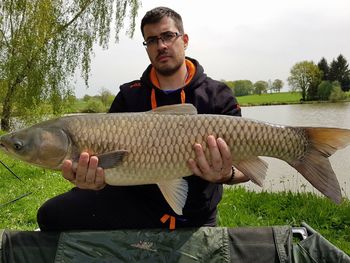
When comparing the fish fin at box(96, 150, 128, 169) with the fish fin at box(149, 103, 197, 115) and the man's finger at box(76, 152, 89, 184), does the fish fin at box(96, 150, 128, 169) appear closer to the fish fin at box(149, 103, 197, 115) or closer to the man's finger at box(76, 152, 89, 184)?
the man's finger at box(76, 152, 89, 184)

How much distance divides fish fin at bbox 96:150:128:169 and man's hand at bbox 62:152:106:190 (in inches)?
0.7

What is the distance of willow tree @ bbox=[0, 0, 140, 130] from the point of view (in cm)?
890

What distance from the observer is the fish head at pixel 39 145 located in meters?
1.58

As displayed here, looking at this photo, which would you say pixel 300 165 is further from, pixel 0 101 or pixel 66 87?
pixel 0 101

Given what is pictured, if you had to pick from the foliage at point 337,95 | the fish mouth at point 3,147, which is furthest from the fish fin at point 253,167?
the foliage at point 337,95

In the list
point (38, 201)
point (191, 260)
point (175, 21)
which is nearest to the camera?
point (191, 260)

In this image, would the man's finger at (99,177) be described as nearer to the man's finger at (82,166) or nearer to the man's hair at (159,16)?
the man's finger at (82,166)

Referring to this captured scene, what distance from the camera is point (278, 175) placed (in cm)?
560

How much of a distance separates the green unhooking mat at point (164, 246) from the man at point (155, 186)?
85 millimetres

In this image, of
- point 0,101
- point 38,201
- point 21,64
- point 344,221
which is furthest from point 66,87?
point 344,221

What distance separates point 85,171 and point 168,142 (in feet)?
1.04

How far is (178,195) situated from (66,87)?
8282 millimetres

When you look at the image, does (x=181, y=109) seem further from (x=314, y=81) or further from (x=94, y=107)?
(x=314, y=81)

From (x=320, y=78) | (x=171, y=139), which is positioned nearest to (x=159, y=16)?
(x=171, y=139)
